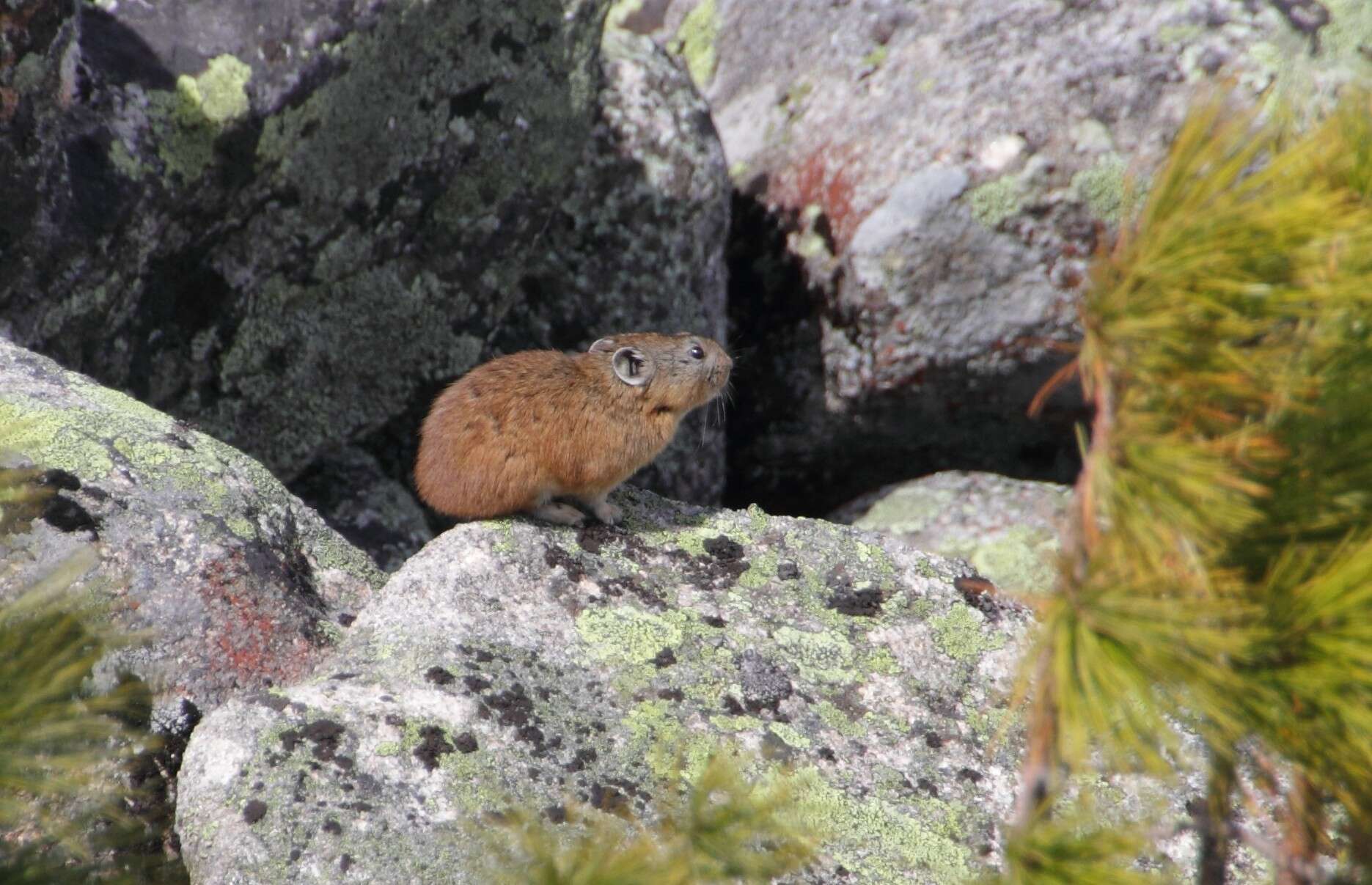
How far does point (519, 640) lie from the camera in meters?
3.72

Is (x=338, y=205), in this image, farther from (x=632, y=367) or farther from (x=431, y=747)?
(x=431, y=747)

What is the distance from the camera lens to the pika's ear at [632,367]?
207 inches

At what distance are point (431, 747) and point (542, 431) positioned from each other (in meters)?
1.82

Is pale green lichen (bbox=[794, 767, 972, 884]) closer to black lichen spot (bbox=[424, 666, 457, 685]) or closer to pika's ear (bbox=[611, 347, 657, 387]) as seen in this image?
black lichen spot (bbox=[424, 666, 457, 685])

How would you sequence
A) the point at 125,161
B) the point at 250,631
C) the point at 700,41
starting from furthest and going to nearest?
the point at 700,41 < the point at 125,161 < the point at 250,631

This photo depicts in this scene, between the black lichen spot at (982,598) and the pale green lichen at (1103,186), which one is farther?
the pale green lichen at (1103,186)

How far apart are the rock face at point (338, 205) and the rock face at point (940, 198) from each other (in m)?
0.43

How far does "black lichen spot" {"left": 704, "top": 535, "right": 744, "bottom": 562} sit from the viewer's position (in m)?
4.33

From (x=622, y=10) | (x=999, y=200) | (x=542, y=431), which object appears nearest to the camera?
(x=542, y=431)

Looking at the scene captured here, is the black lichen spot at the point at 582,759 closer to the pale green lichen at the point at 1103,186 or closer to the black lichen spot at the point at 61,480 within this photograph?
the black lichen spot at the point at 61,480

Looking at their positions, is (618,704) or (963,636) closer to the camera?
(618,704)

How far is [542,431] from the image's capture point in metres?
4.80

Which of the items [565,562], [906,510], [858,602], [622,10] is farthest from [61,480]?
[622,10]

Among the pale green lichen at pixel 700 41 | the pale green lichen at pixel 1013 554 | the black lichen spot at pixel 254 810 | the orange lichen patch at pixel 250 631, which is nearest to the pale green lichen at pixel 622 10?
the pale green lichen at pixel 700 41
